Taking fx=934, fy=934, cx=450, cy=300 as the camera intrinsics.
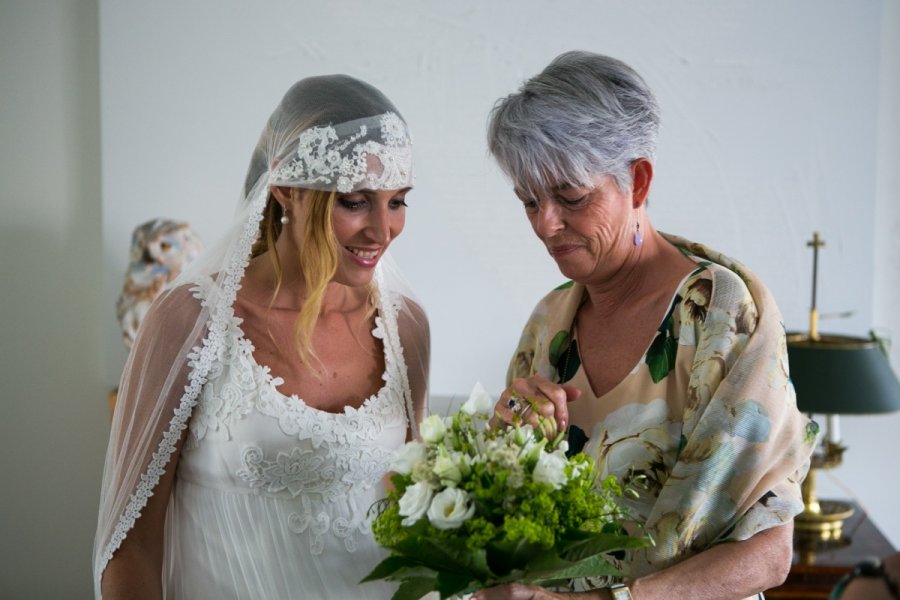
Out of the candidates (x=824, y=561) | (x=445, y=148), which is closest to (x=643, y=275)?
(x=824, y=561)

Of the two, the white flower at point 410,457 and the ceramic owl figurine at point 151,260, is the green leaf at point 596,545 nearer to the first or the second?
the white flower at point 410,457

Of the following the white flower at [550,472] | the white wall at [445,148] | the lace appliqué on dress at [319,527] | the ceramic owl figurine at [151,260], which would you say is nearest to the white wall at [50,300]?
the white wall at [445,148]

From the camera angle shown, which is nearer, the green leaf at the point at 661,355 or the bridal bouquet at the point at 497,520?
the bridal bouquet at the point at 497,520

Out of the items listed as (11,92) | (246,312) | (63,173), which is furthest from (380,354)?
(11,92)

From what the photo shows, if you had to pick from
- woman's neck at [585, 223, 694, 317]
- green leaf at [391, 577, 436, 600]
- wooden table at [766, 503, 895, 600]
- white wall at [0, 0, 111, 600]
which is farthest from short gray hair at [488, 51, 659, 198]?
white wall at [0, 0, 111, 600]

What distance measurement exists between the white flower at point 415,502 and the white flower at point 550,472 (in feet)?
0.57

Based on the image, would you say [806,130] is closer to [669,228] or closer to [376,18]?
[669,228]

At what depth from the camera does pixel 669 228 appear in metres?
4.04

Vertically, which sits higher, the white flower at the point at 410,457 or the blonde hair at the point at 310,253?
the blonde hair at the point at 310,253

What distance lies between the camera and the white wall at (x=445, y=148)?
155 inches

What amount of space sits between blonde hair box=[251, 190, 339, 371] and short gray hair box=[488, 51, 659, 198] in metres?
0.46

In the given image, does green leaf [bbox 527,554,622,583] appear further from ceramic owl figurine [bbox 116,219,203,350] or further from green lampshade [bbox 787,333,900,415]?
ceramic owl figurine [bbox 116,219,203,350]

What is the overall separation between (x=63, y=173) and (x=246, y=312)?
→ 2638 millimetres

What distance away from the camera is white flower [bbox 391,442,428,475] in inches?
61.3
